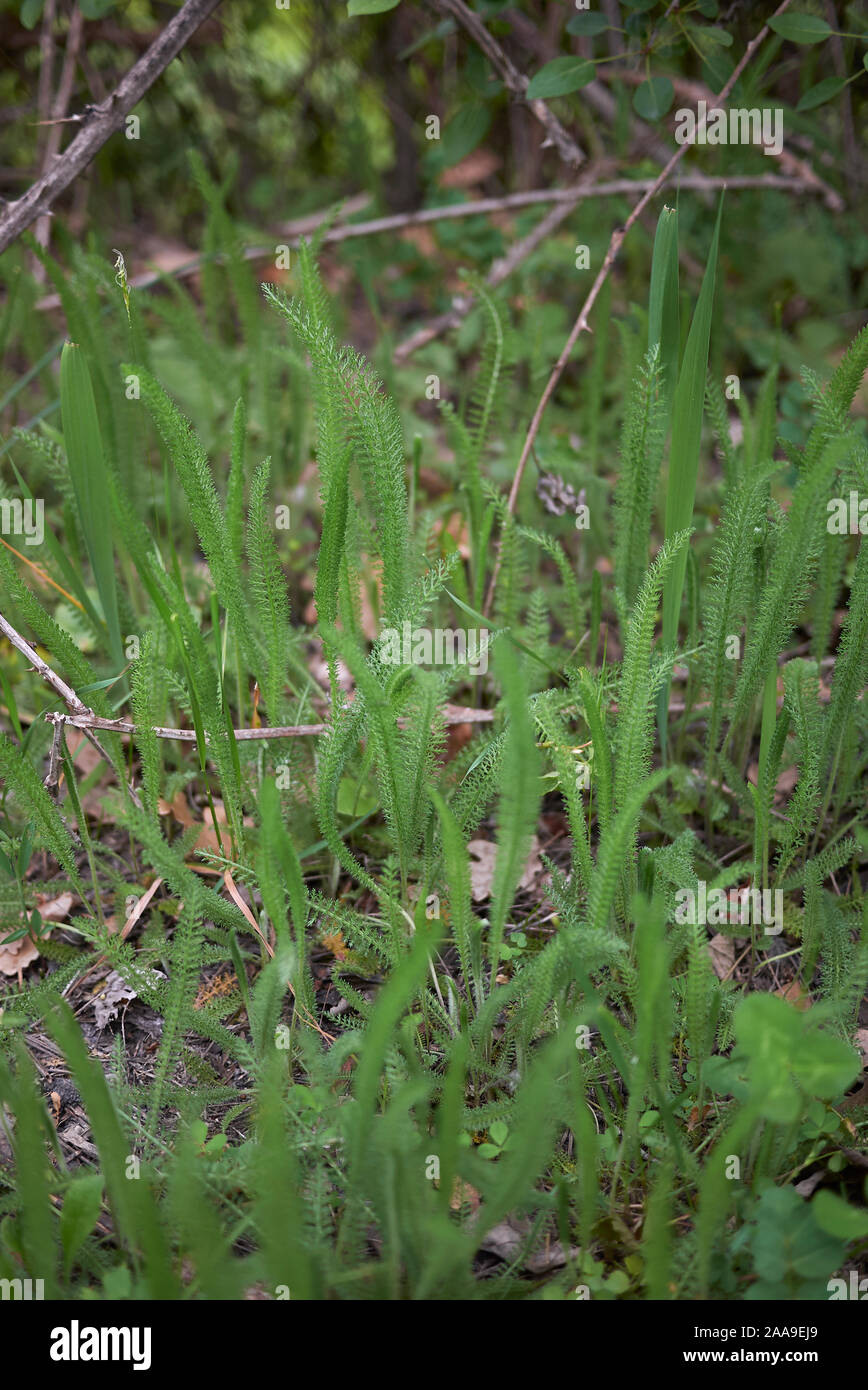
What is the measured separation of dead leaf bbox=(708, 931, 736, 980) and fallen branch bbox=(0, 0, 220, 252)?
1668mm

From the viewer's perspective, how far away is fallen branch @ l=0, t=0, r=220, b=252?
5.50 ft

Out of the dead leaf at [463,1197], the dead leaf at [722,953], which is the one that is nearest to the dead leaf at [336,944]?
the dead leaf at [463,1197]

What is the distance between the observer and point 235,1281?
2.94 feet

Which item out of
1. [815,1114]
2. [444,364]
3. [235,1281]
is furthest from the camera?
[444,364]

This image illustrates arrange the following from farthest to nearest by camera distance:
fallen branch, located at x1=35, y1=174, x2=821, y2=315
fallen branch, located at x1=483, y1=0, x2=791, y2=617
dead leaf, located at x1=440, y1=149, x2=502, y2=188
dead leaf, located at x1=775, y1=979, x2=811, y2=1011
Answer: dead leaf, located at x1=440, y1=149, x2=502, y2=188, fallen branch, located at x1=35, y1=174, x2=821, y2=315, fallen branch, located at x1=483, y1=0, x2=791, y2=617, dead leaf, located at x1=775, y1=979, x2=811, y2=1011

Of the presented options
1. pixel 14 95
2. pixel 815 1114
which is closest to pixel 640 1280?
pixel 815 1114

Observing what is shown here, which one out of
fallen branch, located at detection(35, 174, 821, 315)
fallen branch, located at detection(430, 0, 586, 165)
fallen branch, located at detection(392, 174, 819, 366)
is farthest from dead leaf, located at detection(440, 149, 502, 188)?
fallen branch, located at detection(430, 0, 586, 165)

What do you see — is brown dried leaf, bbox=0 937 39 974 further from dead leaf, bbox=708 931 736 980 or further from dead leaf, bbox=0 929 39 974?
dead leaf, bbox=708 931 736 980

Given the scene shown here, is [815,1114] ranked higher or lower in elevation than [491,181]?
lower

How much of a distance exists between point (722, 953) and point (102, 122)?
5.82 ft

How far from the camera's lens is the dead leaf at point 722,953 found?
4.77 ft
